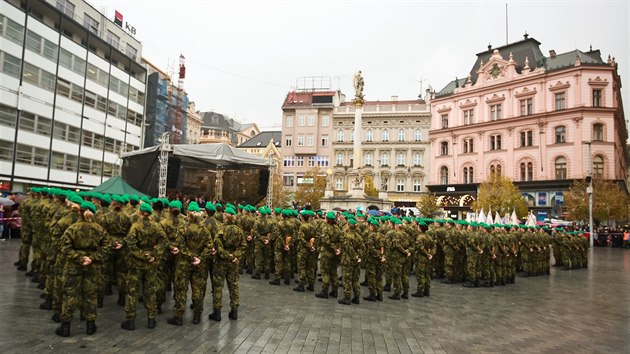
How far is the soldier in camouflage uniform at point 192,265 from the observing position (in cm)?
740

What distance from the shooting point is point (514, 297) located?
1193cm

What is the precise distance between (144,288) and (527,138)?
52121 millimetres

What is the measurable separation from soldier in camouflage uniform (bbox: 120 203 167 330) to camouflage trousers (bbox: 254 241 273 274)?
18.6ft

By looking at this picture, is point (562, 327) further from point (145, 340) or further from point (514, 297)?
point (145, 340)

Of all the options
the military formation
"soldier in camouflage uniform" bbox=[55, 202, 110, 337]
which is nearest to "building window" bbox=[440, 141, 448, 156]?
the military formation

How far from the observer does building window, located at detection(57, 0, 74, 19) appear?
3806 cm

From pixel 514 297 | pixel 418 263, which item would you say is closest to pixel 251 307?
pixel 418 263

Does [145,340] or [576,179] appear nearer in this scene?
[145,340]

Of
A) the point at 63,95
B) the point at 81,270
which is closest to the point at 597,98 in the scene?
the point at 81,270

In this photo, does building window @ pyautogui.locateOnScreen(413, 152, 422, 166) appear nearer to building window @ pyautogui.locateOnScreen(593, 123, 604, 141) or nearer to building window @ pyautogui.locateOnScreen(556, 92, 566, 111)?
building window @ pyautogui.locateOnScreen(556, 92, 566, 111)

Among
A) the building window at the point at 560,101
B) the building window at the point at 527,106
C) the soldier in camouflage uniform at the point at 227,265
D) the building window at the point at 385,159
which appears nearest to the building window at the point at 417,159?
the building window at the point at 385,159

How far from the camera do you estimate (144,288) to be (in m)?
7.18

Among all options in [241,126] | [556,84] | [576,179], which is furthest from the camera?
[241,126]

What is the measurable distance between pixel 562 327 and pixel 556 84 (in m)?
46.8
